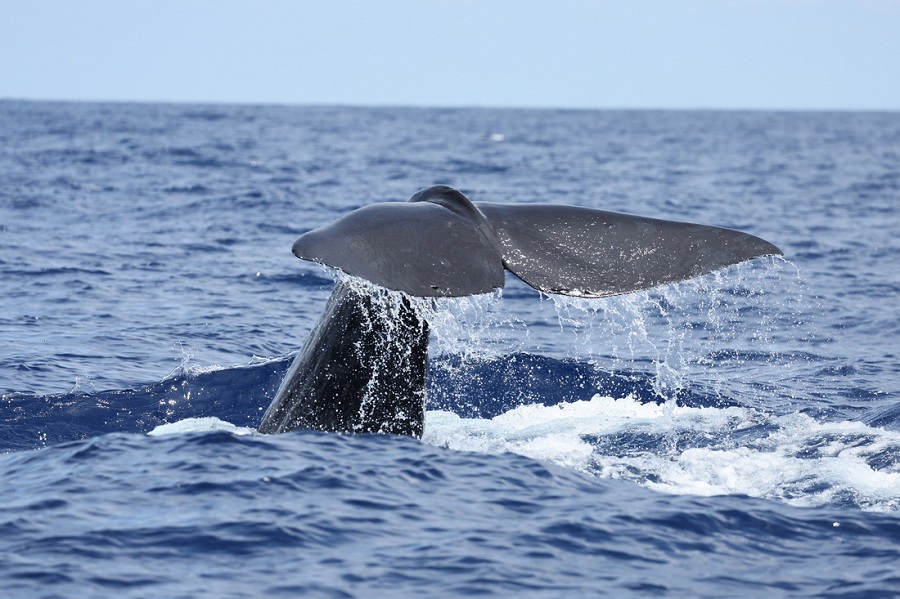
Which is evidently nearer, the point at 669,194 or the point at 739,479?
the point at 739,479

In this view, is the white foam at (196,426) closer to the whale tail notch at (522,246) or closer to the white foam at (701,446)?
the white foam at (701,446)

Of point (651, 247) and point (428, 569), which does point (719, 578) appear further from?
point (651, 247)

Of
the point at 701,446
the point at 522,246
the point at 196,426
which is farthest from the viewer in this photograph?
the point at 196,426

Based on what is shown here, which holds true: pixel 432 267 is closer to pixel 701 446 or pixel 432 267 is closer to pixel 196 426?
pixel 701 446

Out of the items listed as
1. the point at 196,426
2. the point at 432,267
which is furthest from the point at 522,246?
the point at 196,426

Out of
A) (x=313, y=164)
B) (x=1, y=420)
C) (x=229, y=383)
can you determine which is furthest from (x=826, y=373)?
(x=313, y=164)

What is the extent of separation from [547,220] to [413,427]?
4.92 ft

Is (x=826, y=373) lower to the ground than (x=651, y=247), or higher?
lower

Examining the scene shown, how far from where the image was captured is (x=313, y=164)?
38.2 metres

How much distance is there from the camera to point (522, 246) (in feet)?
20.3

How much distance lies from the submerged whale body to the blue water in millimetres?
241

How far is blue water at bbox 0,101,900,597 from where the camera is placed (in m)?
5.41

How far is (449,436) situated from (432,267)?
113 inches

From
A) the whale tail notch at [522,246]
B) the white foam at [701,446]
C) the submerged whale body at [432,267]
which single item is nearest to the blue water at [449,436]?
the white foam at [701,446]
